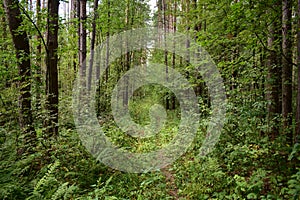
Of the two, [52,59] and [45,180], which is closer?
[45,180]

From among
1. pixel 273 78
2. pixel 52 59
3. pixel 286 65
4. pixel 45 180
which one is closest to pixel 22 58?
pixel 52 59

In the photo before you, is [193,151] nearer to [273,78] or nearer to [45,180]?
[273,78]

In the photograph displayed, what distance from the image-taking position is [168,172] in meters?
6.09

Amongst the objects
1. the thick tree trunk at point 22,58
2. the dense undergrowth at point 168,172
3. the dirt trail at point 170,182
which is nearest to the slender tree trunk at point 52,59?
the thick tree trunk at point 22,58

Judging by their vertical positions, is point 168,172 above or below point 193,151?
below

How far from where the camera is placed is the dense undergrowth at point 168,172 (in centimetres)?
405

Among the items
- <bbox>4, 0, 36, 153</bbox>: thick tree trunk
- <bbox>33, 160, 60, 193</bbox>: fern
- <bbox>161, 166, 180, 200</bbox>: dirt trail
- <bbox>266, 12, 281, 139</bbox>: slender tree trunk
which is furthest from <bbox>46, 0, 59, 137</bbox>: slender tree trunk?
<bbox>266, 12, 281, 139</bbox>: slender tree trunk

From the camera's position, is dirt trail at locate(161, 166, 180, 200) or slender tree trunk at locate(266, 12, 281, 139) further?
slender tree trunk at locate(266, 12, 281, 139)

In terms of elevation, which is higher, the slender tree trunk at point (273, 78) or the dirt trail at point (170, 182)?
the slender tree trunk at point (273, 78)

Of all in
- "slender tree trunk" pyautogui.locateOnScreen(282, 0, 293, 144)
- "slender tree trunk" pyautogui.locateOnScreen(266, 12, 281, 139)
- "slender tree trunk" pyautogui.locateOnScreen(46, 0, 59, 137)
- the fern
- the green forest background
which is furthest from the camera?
"slender tree trunk" pyautogui.locateOnScreen(46, 0, 59, 137)

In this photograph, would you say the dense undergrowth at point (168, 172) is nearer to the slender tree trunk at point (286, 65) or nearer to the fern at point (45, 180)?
the fern at point (45, 180)

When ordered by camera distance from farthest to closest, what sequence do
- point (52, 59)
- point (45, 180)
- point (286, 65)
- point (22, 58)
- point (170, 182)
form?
point (52, 59)
point (22, 58)
point (170, 182)
point (286, 65)
point (45, 180)

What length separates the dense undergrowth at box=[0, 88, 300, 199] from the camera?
13.3 feet

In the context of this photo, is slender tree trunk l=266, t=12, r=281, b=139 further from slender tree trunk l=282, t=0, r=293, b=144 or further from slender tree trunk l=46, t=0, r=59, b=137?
slender tree trunk l=46, t=0, r=59, b=137
